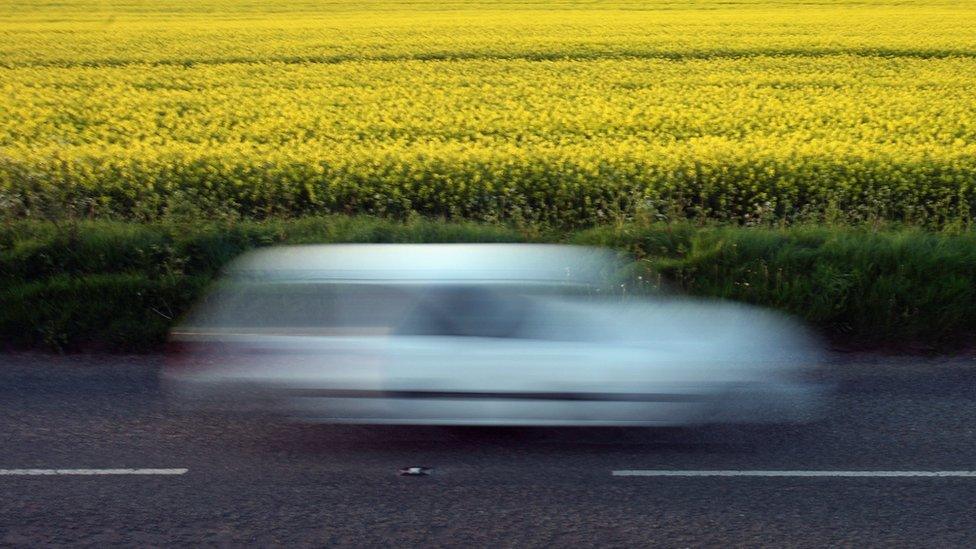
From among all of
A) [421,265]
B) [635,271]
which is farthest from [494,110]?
[421,265]

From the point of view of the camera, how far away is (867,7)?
3988cm

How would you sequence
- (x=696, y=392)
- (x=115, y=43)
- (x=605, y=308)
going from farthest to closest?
1. (x=115, y=43)
2. (x=605, y=308)
3. (x=696, y=392)

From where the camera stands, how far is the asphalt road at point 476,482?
5309mm

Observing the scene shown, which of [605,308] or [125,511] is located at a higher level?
[605,308]

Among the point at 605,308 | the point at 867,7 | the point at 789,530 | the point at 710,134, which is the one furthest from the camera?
Result: the point at 867,7

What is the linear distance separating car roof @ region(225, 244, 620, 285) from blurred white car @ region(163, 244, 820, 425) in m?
0.02

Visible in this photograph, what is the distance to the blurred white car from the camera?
6.36m

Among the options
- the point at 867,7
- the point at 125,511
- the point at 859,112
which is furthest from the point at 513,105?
the point at 867,7

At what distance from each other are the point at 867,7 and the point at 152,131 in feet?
97.3

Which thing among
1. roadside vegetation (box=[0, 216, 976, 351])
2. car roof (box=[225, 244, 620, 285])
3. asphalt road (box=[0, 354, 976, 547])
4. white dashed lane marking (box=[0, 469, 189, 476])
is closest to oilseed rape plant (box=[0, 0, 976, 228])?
roadside vegetation (box=[0, 216, 976, 351])

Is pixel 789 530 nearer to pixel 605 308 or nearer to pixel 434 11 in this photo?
pixel 605 308

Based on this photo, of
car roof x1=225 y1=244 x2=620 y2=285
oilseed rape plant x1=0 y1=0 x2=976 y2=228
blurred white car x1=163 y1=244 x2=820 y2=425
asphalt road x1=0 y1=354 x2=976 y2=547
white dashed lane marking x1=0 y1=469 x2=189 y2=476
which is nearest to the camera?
asphalt road x1=0 y1=354 x2=976 y2=547

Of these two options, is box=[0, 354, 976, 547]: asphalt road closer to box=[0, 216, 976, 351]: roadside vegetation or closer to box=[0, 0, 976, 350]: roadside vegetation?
box=[0, 216, 976, 351]: roadside vegetation

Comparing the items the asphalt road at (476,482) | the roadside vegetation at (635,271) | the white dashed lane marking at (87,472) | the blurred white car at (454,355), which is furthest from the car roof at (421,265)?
the roadside vegetation at (635,271)
